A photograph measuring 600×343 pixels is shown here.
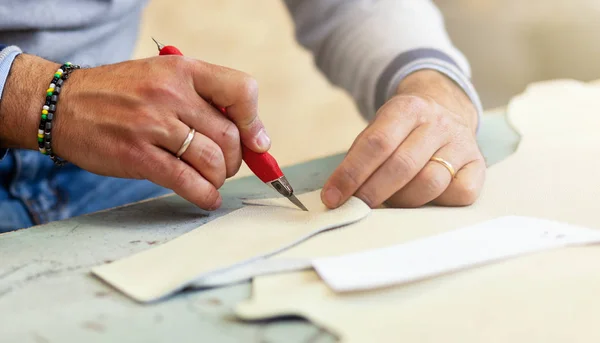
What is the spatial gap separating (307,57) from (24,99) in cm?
154

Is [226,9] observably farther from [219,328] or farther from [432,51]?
[219,328]

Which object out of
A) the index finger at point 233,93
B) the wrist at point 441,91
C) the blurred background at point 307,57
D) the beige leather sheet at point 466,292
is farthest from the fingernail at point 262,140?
the blurred background at point 307,57

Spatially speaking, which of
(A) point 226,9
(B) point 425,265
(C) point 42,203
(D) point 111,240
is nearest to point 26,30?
(C) point 42,203

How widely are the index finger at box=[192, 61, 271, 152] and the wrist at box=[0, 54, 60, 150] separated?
0.16 metres

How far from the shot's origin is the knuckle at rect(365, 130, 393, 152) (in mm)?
592

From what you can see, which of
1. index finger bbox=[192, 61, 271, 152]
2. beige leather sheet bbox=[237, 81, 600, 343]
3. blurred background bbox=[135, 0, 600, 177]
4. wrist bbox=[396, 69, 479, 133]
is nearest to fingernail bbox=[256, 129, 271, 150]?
index finger bbox=[192, 61, 271, 152]

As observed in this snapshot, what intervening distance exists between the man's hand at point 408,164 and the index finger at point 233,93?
96 mm

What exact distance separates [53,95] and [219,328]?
316 millimetres

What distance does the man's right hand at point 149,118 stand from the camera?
1.85ft

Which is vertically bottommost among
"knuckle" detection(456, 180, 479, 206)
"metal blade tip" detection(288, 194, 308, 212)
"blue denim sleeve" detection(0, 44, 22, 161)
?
"knuckle" detection(456, 180, 479, 206)

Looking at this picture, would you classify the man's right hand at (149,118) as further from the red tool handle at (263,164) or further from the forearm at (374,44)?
the forearm at (374,44)

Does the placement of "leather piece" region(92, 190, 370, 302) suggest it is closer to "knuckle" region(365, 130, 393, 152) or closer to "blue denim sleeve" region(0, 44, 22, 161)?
"knuckle" region(365, 130, 393, 152)

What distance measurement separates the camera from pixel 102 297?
1.42ft

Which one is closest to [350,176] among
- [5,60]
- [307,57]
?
[5,60]
